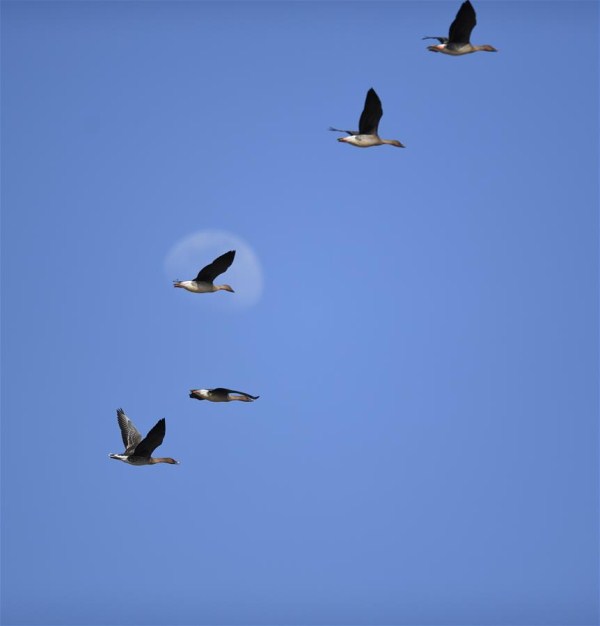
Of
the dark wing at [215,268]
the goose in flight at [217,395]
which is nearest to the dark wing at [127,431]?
the goose in flight at [217,395]

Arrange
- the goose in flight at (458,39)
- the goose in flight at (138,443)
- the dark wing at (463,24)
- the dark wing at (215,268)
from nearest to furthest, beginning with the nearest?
1. the dark wing at (463,24)
2. the goose in flight at (458,39)
3. the goose in flight at (138,443)
4. the dark wing at (215,268)

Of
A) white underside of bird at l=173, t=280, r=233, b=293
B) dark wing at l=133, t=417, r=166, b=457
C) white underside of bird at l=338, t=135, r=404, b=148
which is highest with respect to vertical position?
white underside of bird at l=338, t=135, r=404, b=148

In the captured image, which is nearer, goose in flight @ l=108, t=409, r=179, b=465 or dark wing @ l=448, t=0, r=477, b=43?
dark wing @ l=448, t=0, r=477, b=43

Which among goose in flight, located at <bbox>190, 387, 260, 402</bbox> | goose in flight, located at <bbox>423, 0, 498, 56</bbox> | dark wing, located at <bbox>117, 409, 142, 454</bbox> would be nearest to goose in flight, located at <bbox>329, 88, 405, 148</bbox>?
goose in flight, located at <bbox>423, 0, 498, 56</bbox>

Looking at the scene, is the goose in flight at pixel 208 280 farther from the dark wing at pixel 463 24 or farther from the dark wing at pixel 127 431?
the dark wing at pixel 463 24

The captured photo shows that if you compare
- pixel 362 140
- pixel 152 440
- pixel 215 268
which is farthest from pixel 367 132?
pixel 152 440

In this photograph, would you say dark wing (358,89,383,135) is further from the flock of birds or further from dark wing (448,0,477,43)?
dark wing (448,0,477,43)

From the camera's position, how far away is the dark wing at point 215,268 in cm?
5859

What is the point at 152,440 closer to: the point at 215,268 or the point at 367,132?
the point at 215,268

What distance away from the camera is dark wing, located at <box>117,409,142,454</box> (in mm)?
60938

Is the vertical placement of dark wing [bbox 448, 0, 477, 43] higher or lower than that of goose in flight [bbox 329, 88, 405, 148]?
higher

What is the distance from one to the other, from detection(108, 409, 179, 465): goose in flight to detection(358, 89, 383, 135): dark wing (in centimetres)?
1330

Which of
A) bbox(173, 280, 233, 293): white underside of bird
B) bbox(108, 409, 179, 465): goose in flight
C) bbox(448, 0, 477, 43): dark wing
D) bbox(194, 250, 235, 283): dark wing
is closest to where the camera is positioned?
bbox(448, 0, 477, 43): dark wing

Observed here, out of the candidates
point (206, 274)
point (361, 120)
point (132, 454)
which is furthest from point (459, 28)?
point (132, 454)
